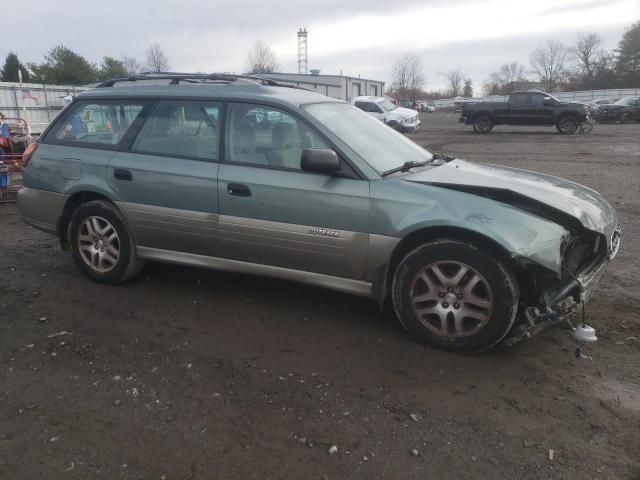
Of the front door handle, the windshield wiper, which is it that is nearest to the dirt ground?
the front door handle

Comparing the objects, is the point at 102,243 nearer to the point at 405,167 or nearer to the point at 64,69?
the point at 405,167

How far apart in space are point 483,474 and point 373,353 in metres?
1.19

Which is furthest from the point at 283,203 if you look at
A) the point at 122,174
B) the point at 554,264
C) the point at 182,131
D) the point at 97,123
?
the point at 97,123

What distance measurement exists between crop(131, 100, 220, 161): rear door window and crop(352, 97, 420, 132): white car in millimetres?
20561

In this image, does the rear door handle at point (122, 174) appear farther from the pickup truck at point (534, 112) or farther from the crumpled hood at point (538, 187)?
the pickup truck at point (534, 112)

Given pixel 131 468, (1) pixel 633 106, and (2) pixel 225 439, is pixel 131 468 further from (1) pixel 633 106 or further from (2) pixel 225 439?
(1) pixel 633 106

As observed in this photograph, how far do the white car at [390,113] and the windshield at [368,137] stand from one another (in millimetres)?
20143

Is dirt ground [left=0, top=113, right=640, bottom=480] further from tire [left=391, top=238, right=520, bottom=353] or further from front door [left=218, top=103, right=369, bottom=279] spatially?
front door [left=218, top=103, right=369, bottom=279]

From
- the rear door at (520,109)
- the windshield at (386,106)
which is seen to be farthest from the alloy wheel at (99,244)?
the rear door at (520,109)

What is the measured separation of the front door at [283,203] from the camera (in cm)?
354

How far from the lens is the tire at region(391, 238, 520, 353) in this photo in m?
3.20

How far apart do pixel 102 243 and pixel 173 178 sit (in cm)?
99

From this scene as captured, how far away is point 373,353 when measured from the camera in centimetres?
342

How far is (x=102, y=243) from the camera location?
450 centimetres
